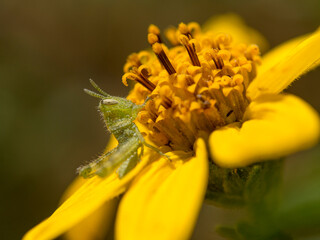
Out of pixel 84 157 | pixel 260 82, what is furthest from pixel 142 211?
pixel 84 157

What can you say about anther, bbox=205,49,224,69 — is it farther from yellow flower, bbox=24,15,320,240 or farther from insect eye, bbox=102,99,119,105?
insect eye, bbox=102,99,119,105

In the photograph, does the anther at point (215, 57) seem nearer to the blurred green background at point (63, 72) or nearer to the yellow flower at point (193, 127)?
the yellow flower at point (193, 127)

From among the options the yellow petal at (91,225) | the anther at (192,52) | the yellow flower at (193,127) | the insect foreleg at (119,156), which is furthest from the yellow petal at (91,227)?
the anther at (192,52)

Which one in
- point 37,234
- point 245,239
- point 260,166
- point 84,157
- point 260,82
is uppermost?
point 37,234

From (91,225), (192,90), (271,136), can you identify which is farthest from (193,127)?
(91,225)

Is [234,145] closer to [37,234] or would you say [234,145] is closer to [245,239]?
[245,239]

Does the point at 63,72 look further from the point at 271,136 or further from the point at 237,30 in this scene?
the point at 271,136

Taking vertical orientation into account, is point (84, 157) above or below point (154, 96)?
below
